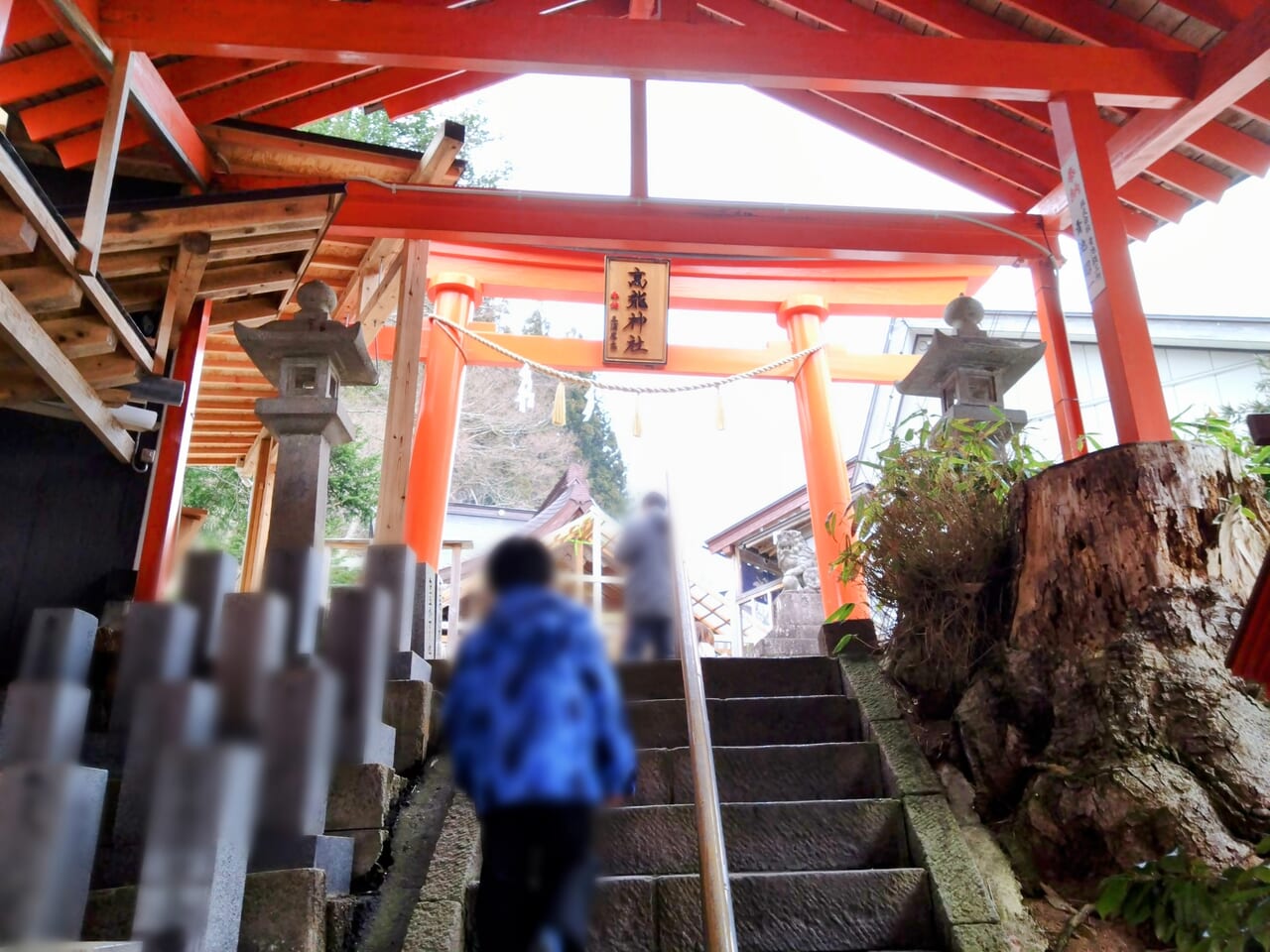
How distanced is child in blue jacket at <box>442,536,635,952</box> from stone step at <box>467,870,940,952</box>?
252 centimetres

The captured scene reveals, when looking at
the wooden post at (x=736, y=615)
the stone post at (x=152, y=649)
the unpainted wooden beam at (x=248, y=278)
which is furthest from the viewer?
the unpainted wooden beam at (x=248, y=278)

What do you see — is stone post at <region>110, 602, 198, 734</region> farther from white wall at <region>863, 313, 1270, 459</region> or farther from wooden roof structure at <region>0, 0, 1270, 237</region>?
white wall at <region>863, 313, 1270, 459</region>

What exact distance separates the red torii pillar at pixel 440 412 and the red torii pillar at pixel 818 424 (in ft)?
15.1

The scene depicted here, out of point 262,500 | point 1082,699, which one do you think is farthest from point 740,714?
point 262,500

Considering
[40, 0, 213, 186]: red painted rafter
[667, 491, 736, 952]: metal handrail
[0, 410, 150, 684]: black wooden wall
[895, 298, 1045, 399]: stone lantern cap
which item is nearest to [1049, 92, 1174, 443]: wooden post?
[895, 298, 1045, 399]: stone lantern cap

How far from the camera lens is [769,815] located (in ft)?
11.2

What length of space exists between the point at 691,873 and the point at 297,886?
4.19 ft

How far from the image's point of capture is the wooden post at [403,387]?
5.13m

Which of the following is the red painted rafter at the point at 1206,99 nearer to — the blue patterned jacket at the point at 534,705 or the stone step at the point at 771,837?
the stone step at the point at 771,837

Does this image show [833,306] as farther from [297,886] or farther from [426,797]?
[297,886]

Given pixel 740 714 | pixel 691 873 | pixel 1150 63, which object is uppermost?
pixel 1150 63

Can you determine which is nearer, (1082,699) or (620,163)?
(1082,699)

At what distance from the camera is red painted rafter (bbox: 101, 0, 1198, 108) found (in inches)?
214

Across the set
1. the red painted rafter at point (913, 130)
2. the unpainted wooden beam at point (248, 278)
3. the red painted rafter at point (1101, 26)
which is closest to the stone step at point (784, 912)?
the unpainted wooden beam at point (248, 278)
